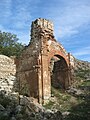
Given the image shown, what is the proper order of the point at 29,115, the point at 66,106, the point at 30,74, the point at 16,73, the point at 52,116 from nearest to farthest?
1. the point at 29,115
2. the point at 52,116
3. the point at 66,106
4. the point at 30,74
5. the point at 16,73

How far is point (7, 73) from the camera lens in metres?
21.8

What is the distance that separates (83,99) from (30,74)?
447 cm

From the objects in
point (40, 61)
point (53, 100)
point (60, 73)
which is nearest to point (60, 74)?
point (60, 73)

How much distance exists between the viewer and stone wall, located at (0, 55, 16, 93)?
21.4 meters

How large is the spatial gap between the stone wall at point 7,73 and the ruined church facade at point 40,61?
0.48 meters

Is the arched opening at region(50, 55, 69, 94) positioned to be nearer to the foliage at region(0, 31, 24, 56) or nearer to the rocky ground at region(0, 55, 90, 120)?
the rocky ground at region(0, 55, 90, 120)

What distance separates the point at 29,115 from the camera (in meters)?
12.0

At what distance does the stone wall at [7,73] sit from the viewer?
2144cm

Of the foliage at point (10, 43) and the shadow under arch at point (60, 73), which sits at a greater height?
the foliage at point (10, 43)

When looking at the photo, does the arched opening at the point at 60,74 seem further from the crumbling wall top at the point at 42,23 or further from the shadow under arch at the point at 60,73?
the crumbling wall top at the point at 42,23

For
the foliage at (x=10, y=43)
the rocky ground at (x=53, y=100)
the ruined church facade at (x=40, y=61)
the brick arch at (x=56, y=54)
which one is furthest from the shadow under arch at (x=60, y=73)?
the foliage at (x=10, y=43)

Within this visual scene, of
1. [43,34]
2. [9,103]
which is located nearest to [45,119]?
[9,103]

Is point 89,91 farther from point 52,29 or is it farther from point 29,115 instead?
point 29,115

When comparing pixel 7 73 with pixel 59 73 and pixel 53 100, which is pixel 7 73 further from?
pixel 59 73
